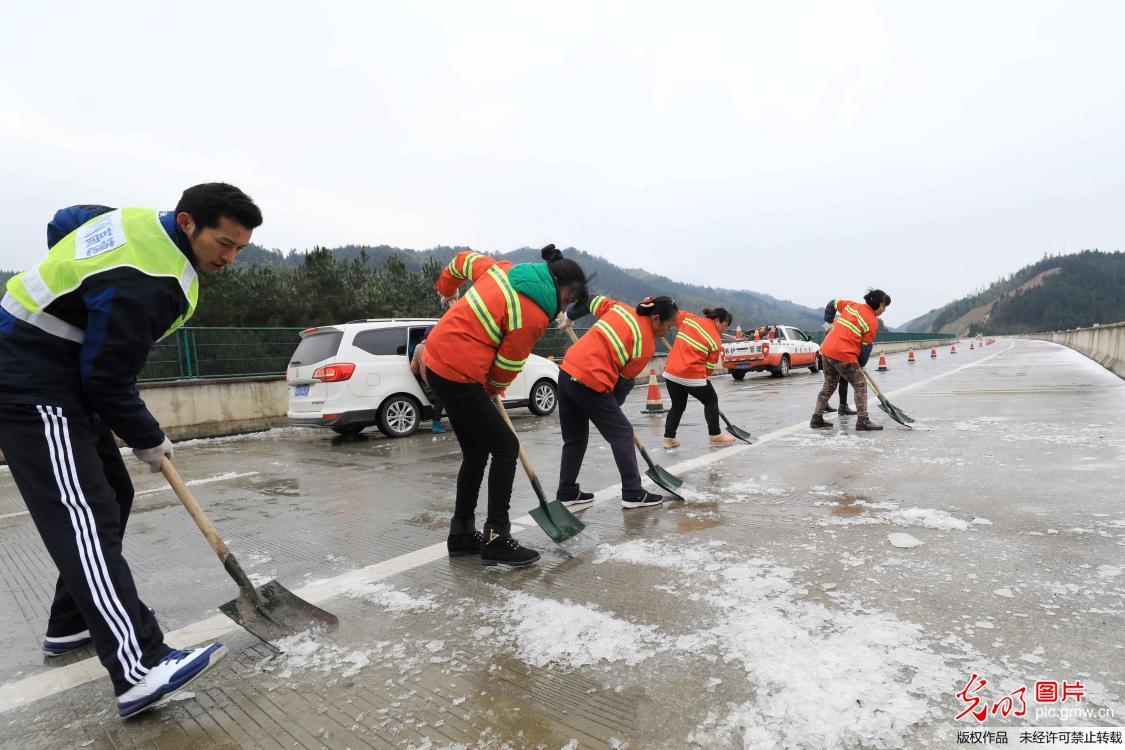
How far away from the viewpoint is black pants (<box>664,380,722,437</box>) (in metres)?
6.87

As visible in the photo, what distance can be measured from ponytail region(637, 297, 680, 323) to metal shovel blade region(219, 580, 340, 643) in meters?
2.99

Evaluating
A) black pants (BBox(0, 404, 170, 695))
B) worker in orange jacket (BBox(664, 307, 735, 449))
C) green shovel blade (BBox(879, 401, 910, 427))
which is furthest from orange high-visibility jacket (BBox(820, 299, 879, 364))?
black pants (BBox(0, 404, 170, 695))

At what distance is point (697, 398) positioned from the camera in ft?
22.6

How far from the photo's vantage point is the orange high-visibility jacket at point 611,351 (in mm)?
4434

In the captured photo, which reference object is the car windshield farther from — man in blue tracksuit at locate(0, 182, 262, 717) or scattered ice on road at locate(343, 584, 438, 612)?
man in blue tracksuit at locate(0, 182, 262, 717)

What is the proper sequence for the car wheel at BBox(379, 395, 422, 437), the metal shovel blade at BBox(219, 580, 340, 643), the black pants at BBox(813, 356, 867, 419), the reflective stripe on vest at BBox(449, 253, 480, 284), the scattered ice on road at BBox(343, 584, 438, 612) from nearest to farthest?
the metal shovel blade at BBox(219, 580, 340, 643), the scattered ice on road at BBox(343, 584, 438, 612), the reflective stripe on vest at BBox(449, 253, 480, 284), the black pants at BBox(813, 356, 867, 419), the car wheel at BBox(379, 395, 422, 437)

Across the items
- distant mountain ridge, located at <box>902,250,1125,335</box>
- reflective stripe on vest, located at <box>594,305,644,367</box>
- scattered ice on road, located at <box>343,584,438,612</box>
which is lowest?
scattered ice on road, located at <box>343,584,438,612</box>

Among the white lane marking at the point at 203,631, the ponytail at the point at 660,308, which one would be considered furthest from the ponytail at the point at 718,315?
the white lane marking at the point at 203,631

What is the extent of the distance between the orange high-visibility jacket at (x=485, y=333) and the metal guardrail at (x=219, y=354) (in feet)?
28.1

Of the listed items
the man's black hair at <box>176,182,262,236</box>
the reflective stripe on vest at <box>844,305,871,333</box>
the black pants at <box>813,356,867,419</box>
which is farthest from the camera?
the black pants at <box>813,356,867,419</box>

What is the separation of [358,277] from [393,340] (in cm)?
3215

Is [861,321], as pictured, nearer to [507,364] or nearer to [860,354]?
[860,354]

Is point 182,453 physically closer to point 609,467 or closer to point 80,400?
point 609,467

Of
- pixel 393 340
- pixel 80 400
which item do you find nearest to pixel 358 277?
pixel 393 340
